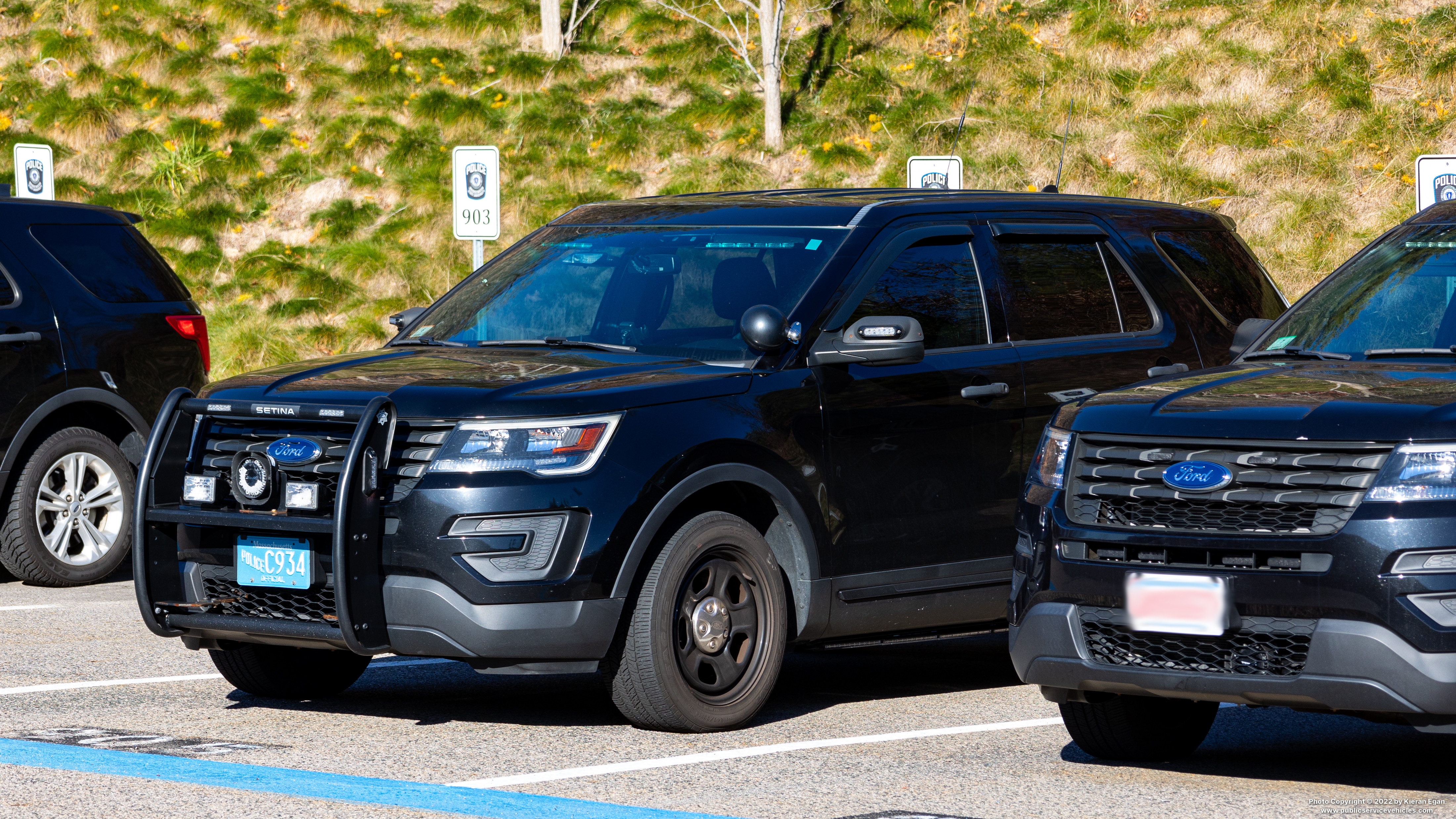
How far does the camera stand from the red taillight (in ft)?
35.3

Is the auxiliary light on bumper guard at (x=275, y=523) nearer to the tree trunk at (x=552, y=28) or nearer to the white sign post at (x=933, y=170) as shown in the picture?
the white sign post at (x=933, y=170)

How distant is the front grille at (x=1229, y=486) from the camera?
4934 mm

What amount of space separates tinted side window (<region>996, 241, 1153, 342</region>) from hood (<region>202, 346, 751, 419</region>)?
155 centimetres

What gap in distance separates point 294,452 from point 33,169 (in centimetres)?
1276

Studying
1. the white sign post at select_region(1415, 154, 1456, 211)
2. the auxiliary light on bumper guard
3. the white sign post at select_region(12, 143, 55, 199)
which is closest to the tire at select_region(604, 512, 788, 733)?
the auxiliary light on bumper guard

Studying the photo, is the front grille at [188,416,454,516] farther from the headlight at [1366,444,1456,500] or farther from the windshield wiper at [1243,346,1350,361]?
the headlight at [1366,444,1456,500]

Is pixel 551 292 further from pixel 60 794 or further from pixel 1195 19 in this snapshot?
pixel 1195 19

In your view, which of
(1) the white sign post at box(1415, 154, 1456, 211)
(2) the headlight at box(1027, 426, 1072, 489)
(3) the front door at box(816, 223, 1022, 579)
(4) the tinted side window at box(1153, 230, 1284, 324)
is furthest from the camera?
(1) the white sign post at box(1415, 154, 1456, 211)

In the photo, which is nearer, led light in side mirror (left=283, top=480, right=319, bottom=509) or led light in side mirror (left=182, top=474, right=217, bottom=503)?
led light in side mirror (left=283, top=480, right=319, bottom=509)

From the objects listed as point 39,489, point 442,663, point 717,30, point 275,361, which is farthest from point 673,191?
point 442,663

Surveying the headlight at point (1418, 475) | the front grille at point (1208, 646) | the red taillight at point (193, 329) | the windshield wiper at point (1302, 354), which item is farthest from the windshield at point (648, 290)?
the red taillight at point (193, 329)

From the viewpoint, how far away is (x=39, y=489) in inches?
397

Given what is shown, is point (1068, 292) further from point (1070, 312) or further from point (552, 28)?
Result: point (552, 28)

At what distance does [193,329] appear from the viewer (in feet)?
35.6
